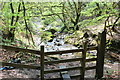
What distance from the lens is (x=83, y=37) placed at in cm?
924

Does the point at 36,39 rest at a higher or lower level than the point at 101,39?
lower

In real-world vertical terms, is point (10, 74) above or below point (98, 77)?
above

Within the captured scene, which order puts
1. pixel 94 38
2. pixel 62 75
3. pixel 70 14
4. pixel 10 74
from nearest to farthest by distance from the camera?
pixel 10 74, pixel 62 75, pixel 94 38, pixel 70 14

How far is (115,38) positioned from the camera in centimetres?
815

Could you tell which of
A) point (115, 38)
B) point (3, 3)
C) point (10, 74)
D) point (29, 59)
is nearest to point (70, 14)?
point (115, 38)

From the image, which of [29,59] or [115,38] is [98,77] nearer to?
[29,59]

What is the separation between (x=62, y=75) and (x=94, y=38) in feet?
17.8

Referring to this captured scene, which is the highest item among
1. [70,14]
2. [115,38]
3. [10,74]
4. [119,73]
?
[70,14]

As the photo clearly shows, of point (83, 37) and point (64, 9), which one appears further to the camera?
point (64, 9)

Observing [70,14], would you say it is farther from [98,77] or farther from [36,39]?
[98,77]

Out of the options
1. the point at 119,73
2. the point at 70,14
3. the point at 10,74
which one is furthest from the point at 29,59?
the point at 70,14

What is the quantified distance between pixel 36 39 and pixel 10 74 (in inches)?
280

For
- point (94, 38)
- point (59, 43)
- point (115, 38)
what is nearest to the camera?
point (115, 38)

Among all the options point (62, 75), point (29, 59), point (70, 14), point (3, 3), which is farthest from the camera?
point (70, 14)
